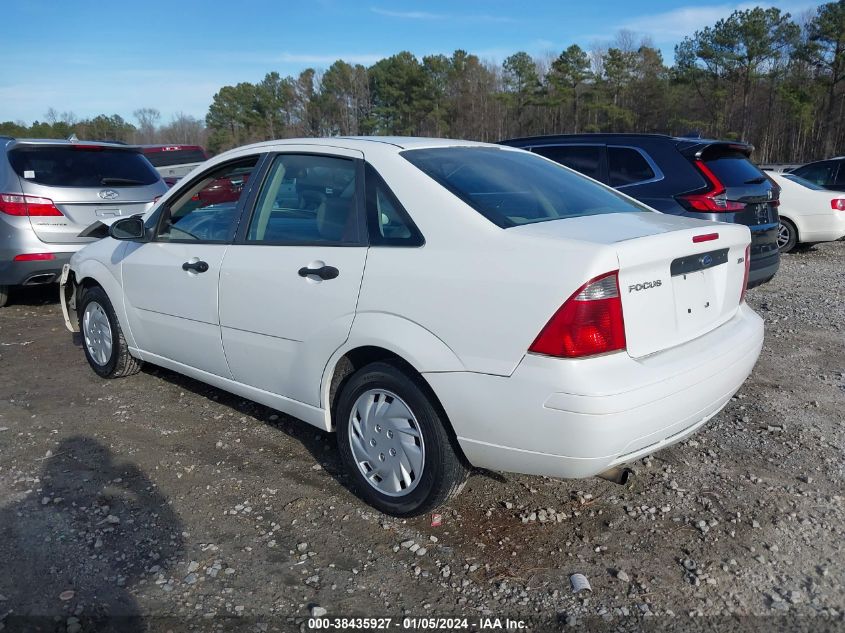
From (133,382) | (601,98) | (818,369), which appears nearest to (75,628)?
(133,382)

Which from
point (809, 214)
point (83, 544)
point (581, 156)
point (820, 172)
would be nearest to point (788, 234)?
point (809, 214)

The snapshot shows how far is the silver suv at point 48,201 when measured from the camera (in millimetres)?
6715

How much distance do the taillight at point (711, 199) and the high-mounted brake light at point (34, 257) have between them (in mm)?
6029

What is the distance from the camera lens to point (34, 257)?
22.0 ft

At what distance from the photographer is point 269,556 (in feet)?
9.49

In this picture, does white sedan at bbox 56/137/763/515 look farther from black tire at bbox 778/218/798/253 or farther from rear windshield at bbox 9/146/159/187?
black tire at bbox 778/218/798/253

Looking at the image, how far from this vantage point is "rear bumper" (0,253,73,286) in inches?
265

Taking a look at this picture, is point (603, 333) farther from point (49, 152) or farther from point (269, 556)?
point (49, 152)

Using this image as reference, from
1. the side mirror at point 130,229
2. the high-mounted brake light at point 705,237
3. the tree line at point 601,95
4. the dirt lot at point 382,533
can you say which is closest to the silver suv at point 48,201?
the side mirror at point 130,229

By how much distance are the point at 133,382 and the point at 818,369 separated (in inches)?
200

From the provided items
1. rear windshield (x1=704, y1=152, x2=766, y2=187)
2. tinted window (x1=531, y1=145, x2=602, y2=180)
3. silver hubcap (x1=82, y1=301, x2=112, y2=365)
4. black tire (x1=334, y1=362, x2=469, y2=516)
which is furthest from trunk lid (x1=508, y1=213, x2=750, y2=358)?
tinted window (x1=531, y1=145, x2=602, y2=180)

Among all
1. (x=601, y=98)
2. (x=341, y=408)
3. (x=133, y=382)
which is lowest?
(x=133, y=382)

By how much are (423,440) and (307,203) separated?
1.39m

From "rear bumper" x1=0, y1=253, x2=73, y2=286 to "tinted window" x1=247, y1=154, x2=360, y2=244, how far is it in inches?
163
